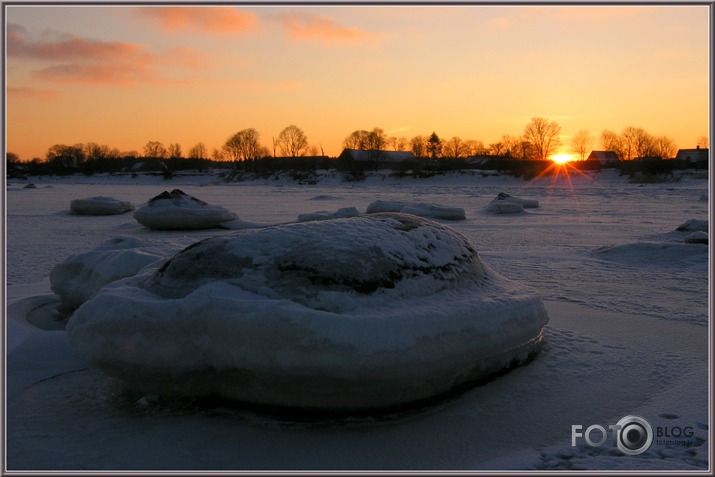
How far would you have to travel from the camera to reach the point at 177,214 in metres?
10.5

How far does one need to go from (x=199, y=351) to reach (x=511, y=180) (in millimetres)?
30911

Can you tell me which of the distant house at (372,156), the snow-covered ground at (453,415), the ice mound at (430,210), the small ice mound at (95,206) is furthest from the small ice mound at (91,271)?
the distant house at (372,156)

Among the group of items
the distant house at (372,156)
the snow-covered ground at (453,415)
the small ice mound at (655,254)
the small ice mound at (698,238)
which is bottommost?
the snow-covered ground at (453,415)

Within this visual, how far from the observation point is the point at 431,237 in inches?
136

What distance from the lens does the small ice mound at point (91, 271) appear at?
4.20m

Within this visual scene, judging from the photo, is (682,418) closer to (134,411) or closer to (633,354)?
(633,354)

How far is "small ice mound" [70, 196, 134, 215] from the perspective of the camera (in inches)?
537

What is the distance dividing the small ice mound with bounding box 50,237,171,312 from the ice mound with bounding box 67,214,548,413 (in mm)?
992

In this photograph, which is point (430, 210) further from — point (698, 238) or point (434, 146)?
point (434, 146)

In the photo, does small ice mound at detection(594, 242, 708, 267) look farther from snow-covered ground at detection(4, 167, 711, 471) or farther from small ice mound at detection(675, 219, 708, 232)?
small ice mound at detection(675, 219, 708, 232)

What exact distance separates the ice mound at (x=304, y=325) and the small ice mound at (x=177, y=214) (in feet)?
24.7

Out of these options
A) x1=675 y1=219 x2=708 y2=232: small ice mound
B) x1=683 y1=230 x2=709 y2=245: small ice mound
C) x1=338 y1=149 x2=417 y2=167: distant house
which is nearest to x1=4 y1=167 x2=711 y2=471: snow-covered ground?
x1=683 y1=230 x2=709 y2=245: small ice mound

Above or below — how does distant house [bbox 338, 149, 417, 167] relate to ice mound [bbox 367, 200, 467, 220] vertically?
above

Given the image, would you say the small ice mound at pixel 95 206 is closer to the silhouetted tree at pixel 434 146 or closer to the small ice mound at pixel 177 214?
the small ice mound at pixel 177 214
